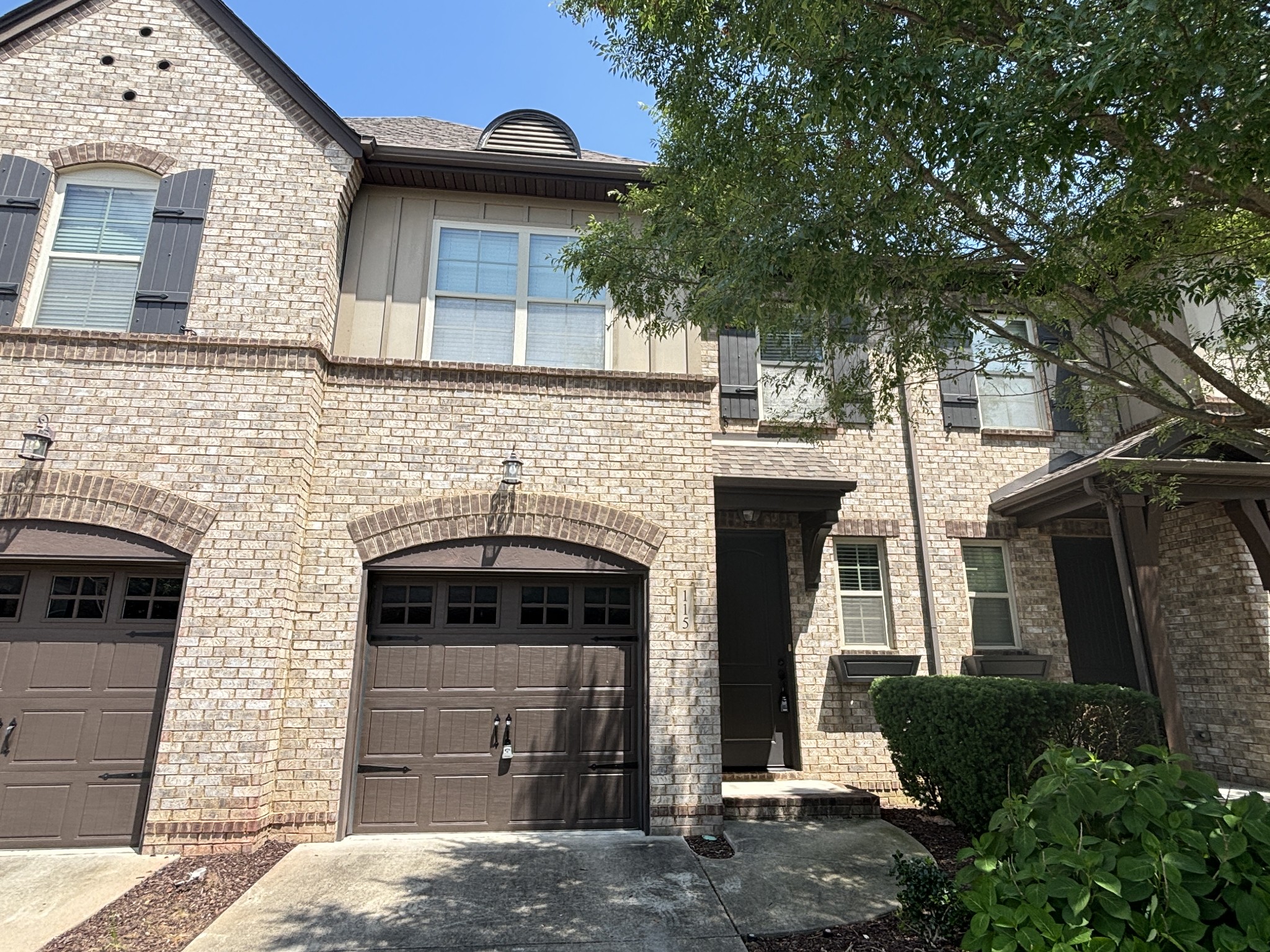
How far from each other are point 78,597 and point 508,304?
4840 millimetres

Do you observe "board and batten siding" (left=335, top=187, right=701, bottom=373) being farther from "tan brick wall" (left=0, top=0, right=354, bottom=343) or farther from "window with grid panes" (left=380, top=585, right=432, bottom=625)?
"window with grid panes" (left=380, top=585, right=432, bottom=625)

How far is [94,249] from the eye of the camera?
7.24 meters

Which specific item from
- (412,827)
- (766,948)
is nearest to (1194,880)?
(766,948)

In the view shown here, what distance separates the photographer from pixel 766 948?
4.35 metres

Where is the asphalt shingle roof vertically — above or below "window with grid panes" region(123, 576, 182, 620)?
above

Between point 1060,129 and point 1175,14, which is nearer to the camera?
point 1175,14

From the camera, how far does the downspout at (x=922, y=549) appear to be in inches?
351

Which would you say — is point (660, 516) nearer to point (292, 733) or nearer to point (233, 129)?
point (292, 733)

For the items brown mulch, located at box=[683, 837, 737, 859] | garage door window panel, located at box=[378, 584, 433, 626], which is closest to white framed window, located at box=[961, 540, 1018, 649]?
brown mulch, located at box=[683, 837, 737, 859]

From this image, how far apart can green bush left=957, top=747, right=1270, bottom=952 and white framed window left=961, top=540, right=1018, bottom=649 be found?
20.1 ft

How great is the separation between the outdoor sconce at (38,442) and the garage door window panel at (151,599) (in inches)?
51.7

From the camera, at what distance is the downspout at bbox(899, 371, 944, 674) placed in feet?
29.2

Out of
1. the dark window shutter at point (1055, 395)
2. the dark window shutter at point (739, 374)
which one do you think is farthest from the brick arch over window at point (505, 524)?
the dark window shutter at point (1055, 395)

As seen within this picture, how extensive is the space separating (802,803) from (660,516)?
3.11 metres
